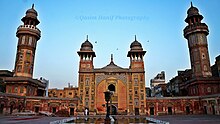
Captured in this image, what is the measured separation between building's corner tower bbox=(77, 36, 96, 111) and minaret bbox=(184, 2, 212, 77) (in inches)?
853

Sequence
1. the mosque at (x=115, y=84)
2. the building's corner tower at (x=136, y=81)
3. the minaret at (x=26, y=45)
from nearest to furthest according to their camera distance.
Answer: the mosque at (x=115, y=84) → the building's corner tower at (x=136, y=81) → the minaret at (x=26, y=45)

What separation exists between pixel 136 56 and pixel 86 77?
470 inches

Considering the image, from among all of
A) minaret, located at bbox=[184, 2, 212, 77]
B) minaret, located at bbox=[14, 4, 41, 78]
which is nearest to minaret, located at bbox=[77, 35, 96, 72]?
minaret, located at bbox=[14, 4, 41, 78]

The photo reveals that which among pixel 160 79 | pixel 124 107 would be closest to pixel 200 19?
pixel 124 107

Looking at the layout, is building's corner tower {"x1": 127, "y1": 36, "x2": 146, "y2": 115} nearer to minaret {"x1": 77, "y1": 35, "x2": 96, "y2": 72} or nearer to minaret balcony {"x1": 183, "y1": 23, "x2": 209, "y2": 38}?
minaret {"x1": 77, "y1": 35, "x2": 96, "y2": 72}

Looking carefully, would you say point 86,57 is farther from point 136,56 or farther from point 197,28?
point 197,28

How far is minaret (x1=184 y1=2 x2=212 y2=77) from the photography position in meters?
38.7

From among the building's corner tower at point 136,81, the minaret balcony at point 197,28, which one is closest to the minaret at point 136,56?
the building's corner tower at point 136,81

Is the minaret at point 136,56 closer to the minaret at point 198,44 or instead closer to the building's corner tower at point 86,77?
the building's corner tower at point 86,77

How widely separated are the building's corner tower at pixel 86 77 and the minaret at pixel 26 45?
10.2 metres

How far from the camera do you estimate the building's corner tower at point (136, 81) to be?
1476 inches

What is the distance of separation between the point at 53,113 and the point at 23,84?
8118 mm

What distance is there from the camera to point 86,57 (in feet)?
136

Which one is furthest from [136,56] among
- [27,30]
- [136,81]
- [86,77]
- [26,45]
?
[27,30]
